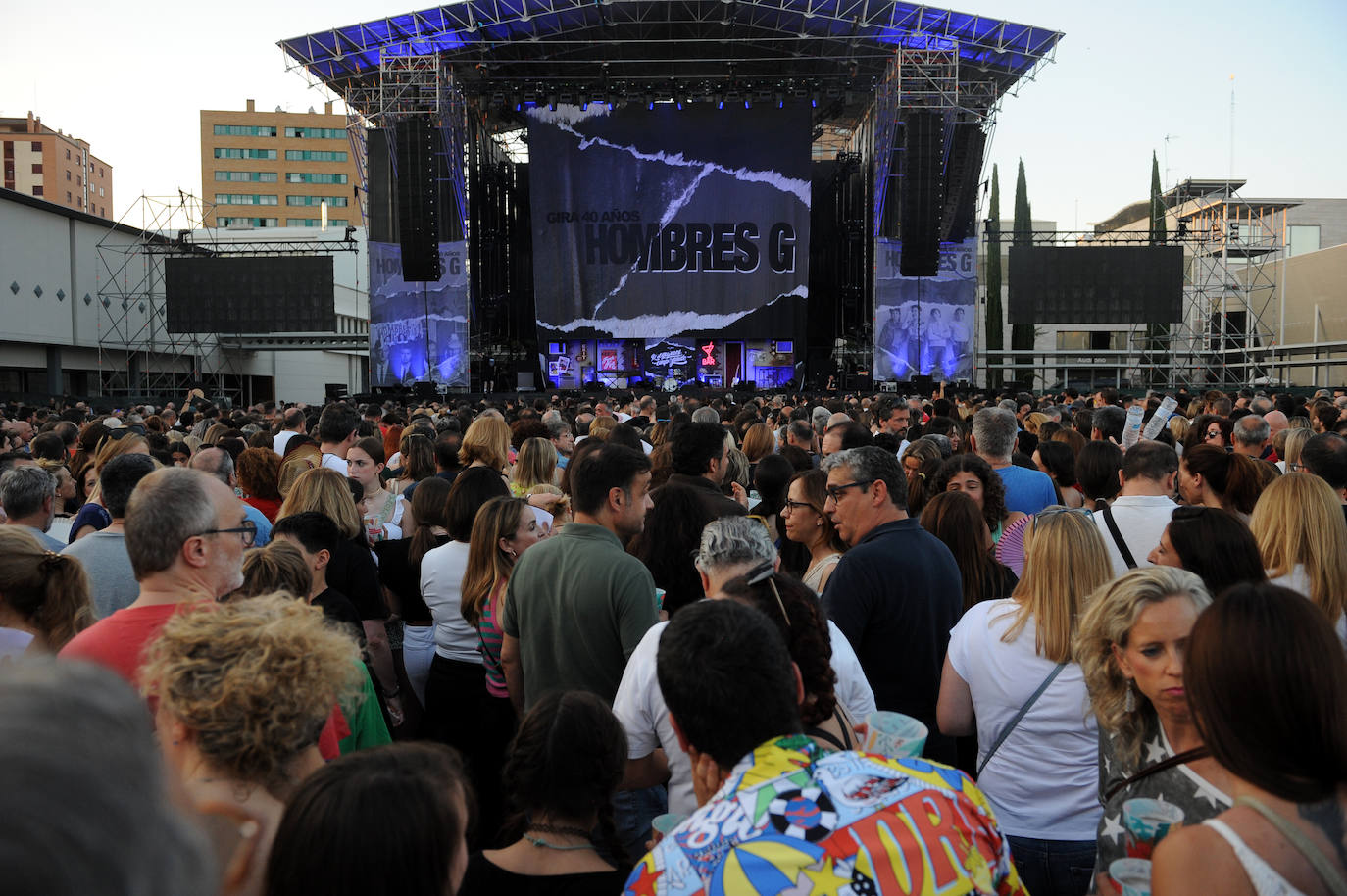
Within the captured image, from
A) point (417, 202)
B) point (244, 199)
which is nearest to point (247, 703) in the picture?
point (417, 202)

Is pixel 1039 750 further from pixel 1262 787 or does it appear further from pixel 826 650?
pixel 1262 787

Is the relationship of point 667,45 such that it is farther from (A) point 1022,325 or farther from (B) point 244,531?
(B) point 244,531

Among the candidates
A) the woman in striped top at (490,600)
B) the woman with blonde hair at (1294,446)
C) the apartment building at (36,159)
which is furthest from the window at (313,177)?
the woman in striped top at (490,600)

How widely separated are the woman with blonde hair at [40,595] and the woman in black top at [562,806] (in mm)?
1466

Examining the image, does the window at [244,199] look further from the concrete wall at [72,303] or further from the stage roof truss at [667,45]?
Result: the stage roof truss at [667,45]

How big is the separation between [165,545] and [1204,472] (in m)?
4.32

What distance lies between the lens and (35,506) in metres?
4.43

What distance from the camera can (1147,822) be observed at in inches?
72.3

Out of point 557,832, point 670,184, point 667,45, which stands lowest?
point 557,832

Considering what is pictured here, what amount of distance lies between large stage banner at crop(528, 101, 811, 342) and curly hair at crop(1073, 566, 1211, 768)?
1058 inches

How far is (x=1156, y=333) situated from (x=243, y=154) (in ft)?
229

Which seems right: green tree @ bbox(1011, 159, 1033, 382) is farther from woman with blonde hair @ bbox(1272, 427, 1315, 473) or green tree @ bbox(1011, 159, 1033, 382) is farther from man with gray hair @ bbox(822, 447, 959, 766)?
man with gray hair @ bbox(822, 447, 959, 766)

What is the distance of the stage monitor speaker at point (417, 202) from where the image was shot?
2208 centimetres

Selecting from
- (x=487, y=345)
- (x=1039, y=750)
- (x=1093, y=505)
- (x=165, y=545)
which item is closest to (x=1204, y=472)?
(x=1093, y=505)
